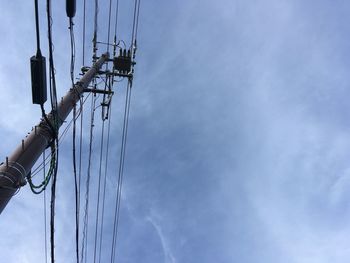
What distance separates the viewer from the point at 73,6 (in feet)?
20.6

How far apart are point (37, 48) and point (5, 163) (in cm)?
166

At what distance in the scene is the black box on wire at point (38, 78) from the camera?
17.7 ft

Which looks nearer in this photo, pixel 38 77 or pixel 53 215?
pixel 38 77

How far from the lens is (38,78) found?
5.55 meters

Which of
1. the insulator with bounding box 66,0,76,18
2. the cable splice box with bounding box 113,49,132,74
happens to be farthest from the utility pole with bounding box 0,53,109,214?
the cable splice box with bounding box 113,49,132,74

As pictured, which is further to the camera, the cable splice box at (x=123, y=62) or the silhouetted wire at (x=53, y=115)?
the cable splice box at (x=123, y=62)

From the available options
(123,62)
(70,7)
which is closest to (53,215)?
(70,7)

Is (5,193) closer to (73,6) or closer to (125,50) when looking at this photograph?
(73,6)

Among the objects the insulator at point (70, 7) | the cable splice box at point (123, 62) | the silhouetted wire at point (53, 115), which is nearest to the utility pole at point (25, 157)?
the silhouetted wire at point (53, 115)

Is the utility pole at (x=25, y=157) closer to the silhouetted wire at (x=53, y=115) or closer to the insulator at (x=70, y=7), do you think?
the silhouetted wire at (x=53, y=115)

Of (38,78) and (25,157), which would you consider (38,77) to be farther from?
(25,157)

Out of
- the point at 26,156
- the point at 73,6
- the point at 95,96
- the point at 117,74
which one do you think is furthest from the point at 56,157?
the point at 117,74

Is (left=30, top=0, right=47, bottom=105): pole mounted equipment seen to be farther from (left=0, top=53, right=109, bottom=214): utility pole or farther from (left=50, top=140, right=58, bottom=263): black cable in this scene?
(left=50, top=140, right=58, bottom=263): black cable

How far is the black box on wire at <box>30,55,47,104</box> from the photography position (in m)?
5.38
